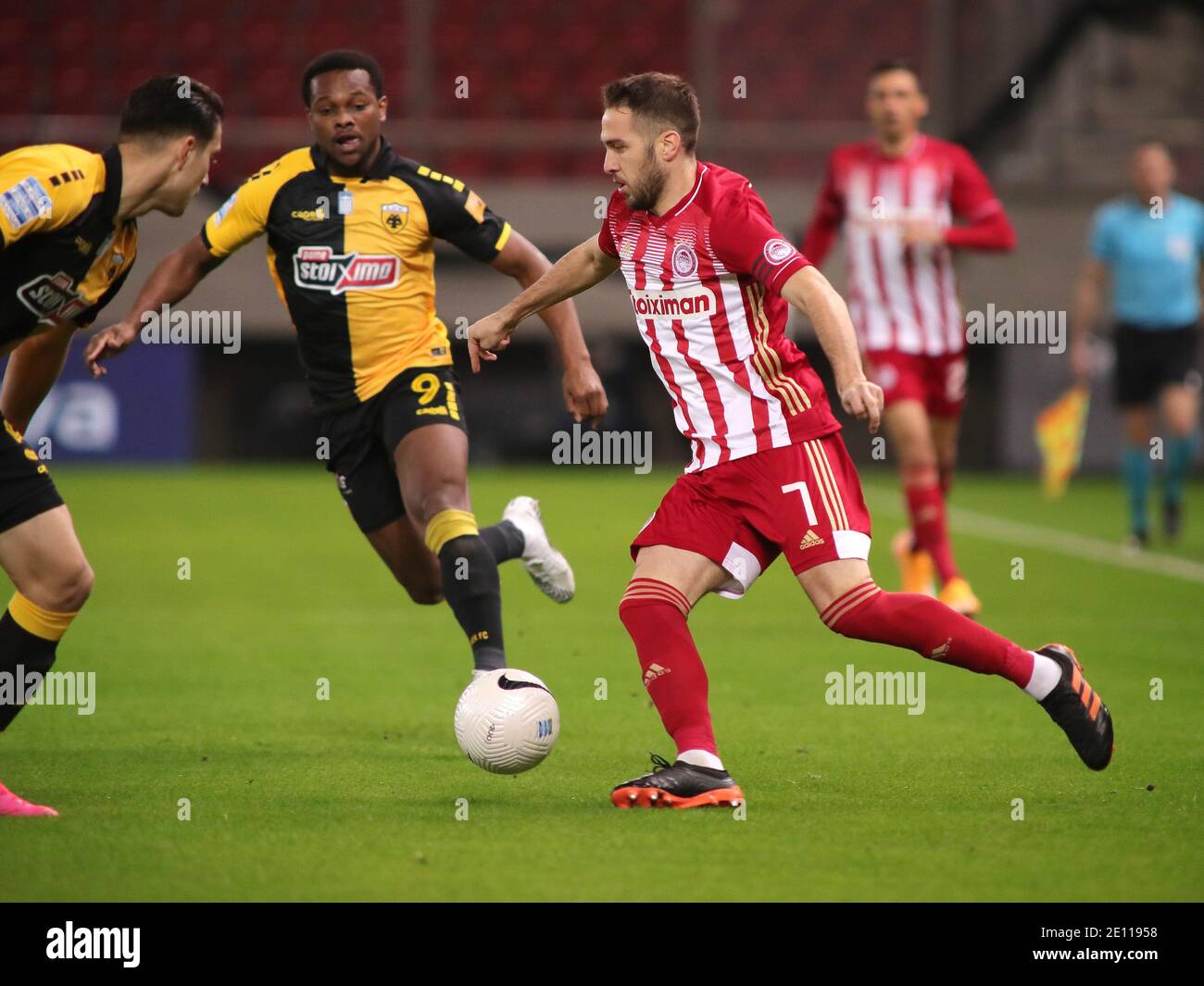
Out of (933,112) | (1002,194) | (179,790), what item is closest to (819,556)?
(179,790)

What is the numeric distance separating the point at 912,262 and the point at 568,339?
352 cm

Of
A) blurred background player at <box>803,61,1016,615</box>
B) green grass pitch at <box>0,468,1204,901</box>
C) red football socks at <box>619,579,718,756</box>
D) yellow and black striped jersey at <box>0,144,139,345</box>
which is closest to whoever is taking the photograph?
green grass pitch at <box>0,468,1204,901</box>

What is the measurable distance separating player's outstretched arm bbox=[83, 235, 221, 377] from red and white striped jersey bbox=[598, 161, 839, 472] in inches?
60.7

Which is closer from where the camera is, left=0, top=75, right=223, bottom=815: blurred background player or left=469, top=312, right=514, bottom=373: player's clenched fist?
left=0, top=75, right=223, bottom=815: blurred background player

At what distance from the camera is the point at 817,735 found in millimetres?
5945

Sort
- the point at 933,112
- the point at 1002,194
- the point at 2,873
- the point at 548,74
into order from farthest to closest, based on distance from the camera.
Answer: the point at 548,74 < the point at 933,112 < the point at 1002,194 < the point at 2,873

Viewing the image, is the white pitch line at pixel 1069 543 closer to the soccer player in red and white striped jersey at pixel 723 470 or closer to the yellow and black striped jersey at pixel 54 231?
the soccer player in red and white striped jersey at pixel 723 470

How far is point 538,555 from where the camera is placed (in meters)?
6.66

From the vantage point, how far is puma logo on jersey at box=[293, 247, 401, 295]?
602 centimetres

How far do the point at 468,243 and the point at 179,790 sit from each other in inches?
83.0
